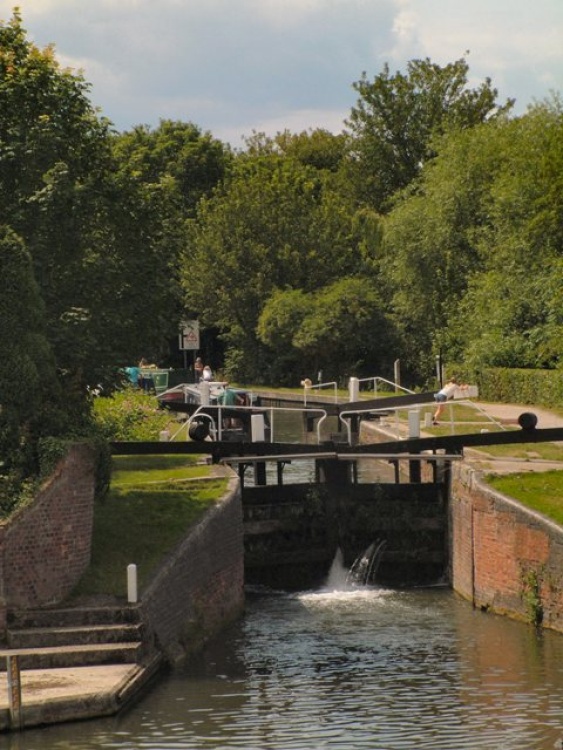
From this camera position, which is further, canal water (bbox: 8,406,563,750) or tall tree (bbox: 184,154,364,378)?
tall tree (bbox: 184,154,364,378)

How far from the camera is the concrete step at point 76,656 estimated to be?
91.6 ft

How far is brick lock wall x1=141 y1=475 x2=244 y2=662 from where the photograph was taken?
100 ft

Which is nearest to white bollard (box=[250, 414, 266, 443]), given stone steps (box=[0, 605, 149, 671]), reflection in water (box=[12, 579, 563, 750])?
reflection in water (box=[12, 579, 563, 750])

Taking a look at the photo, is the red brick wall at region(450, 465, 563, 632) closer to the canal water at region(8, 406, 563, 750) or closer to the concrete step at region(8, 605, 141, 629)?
the canal water at region(8, 406, 563, 750)

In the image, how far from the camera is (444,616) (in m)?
36.0

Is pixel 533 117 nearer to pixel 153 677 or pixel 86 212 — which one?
pixel 86 212

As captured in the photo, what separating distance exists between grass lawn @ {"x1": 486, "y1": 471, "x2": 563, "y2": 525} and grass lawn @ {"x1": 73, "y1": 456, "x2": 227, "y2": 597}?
6.30m

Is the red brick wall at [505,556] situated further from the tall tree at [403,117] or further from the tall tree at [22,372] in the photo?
the tall tree at [403,117]

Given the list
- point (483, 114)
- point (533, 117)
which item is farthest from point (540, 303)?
point (483, 114)

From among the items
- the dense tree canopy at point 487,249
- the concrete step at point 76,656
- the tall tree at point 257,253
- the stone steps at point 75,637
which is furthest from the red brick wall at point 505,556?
the tall tree at point 257,253

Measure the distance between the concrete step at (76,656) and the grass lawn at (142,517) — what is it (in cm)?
187

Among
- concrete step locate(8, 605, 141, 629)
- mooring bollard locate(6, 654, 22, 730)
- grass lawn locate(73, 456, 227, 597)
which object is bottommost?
mooring bollard locate(6, 654, 22, 730)

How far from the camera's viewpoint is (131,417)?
163 feet

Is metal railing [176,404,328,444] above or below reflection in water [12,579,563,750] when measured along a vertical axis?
above
